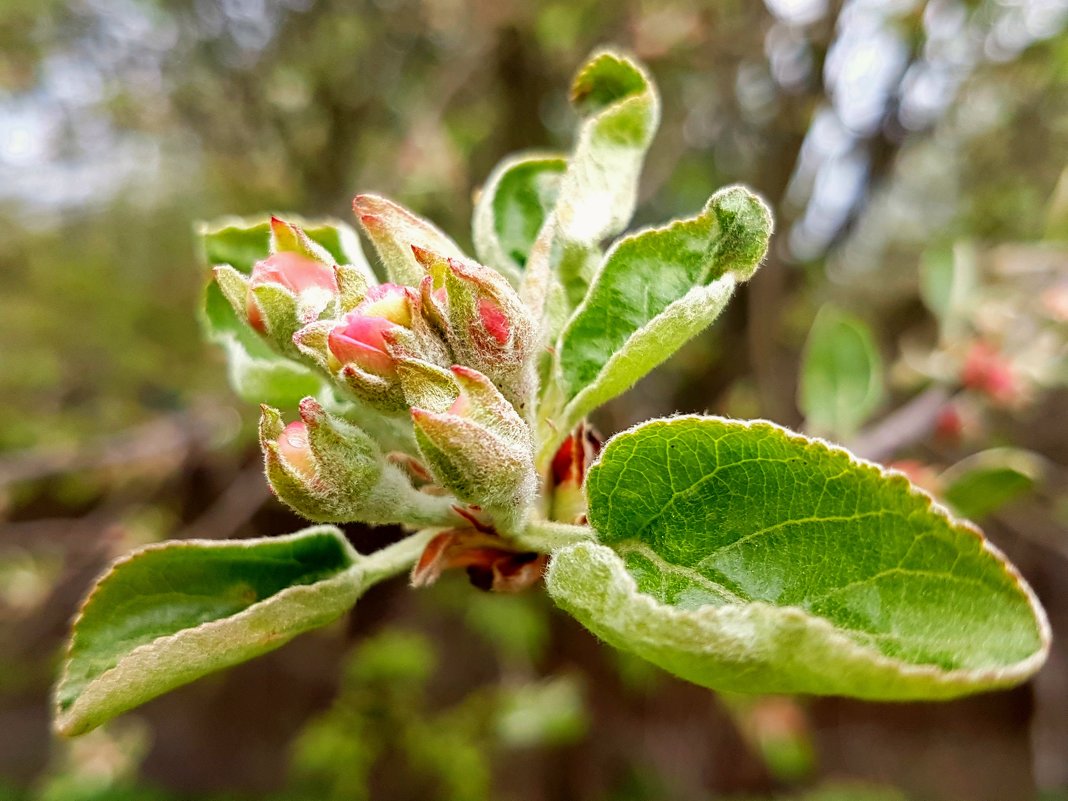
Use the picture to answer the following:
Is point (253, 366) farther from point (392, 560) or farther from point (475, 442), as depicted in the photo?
point (475, 442)

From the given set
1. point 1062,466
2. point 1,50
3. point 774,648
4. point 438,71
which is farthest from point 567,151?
point 774,648

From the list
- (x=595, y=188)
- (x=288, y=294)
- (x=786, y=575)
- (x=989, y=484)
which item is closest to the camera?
(x=786, y=575)

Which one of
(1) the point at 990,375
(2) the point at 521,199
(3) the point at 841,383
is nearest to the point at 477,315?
(2) the point at 521,199

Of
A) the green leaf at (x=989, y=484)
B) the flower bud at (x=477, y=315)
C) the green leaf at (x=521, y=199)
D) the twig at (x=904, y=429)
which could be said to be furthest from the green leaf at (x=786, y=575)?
the twig at (x=904, y=429)

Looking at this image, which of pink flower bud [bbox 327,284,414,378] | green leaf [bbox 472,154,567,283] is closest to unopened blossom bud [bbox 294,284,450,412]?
pink flower bud [bbox 327,284,414,378]

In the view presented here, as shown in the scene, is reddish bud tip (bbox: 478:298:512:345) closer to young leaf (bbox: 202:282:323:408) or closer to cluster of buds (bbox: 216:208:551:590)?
cluster of buds (bbox: 216:208:551:590)

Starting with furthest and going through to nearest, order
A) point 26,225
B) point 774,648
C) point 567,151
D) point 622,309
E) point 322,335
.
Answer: point 26,225 < point 567,151 < point 622,309 < point 322,335 < point 774,648

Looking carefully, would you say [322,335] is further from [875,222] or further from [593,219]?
[875,222]
